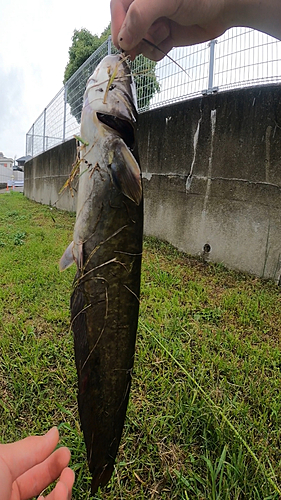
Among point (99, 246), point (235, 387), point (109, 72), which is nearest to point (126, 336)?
point (99, 246)

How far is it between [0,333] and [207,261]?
8.76 feet

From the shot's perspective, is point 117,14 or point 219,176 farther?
point 219,176

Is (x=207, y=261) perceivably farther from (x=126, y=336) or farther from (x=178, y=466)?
(x=126, y=336)

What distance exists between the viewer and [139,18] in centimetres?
137

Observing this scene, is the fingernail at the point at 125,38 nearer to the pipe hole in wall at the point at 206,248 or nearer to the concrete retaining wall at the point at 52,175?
the pipe hole in wall at the point at 206,248

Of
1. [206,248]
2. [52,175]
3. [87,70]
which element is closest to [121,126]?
[206,248]

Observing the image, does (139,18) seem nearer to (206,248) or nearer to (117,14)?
(117,14)

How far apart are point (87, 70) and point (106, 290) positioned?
8.21m

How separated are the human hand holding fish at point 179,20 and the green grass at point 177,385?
194 cm

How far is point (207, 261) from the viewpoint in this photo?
4414 mm

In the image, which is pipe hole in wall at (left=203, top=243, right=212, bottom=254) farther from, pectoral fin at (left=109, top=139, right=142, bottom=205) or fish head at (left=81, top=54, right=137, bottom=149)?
pectoral fin at (left=109, top=139, right=142, bottom=205)

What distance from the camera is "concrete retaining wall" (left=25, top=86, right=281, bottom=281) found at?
371 centimetres

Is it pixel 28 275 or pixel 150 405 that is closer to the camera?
pixel 150 405

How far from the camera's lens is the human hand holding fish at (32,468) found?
0.97 metres
